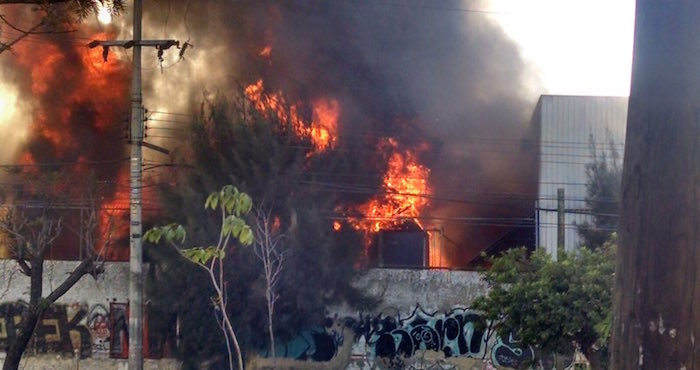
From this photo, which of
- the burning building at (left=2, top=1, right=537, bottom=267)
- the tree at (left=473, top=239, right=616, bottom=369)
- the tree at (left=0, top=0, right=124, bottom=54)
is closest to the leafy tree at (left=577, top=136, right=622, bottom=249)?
the burning building at (left=2, top=1, right=537, bottom=267)

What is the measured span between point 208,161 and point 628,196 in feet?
76.1

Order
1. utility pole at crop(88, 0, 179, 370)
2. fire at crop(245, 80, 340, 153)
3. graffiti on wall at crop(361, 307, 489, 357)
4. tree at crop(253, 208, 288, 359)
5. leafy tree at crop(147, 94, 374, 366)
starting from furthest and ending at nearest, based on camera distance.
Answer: fire at crop(245, 80, 340, 153)
graffiti on wall at crop(361, 307, 489, 357)
leafy tree at crop(147, 94, 374, 366)
tree at crop(253, 208, 288, 359)
utility pole at crop(88, 0, 179, 370)

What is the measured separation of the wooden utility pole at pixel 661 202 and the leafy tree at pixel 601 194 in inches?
1100

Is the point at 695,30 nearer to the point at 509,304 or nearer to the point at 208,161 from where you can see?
the point at 509,304

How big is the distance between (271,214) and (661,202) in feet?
74.1

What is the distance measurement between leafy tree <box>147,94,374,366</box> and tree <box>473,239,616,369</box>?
25.2 ft

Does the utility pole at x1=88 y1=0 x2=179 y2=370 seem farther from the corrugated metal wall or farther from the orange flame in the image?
the corrugated metal wall

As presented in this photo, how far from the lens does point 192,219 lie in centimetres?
2475

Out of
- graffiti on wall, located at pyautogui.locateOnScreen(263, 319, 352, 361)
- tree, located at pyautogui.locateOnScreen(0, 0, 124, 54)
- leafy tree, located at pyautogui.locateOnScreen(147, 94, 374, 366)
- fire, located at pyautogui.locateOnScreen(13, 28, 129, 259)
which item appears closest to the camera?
tree, located at pyautogui.locateOnScreen(0, 0, 124, 54)

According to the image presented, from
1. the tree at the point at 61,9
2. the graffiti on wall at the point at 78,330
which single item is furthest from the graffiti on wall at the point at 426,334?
the tree at the point at 61,9

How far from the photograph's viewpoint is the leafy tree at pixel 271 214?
24.7 meters

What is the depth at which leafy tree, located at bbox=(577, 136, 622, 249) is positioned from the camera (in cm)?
3088

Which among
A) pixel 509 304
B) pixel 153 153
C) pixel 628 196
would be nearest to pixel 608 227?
pixel 509 304

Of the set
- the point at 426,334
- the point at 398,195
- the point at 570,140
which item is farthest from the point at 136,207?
the point at 570,140
